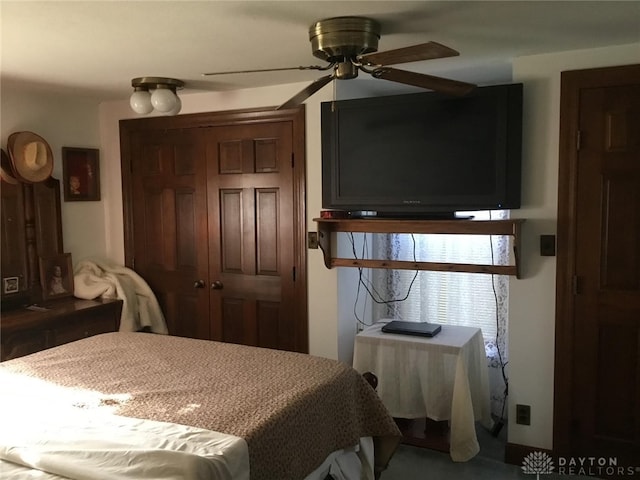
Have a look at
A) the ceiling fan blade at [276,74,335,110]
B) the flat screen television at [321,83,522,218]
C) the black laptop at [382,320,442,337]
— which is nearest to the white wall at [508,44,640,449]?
the flat screen television at [321,83,522,218]

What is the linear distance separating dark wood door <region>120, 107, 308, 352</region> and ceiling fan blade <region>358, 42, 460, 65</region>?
1390mm

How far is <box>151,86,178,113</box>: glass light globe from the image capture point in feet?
10.7

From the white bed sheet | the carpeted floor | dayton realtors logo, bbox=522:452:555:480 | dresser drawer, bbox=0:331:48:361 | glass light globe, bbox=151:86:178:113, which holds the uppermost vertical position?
glass light globe, bbox=151:86:178:113

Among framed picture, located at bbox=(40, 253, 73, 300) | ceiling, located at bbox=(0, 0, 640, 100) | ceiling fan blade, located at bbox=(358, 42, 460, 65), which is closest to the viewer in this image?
ceiling fan blade, located at bbox=(358, 42, 460, 65)

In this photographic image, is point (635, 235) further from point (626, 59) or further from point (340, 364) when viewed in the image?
point (340, 364)

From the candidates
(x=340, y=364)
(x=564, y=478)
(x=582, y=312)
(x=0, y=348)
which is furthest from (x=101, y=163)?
(x=564, y=478)

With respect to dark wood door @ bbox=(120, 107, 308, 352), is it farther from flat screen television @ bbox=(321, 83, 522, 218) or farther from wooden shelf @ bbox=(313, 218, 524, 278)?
flat screen television @ bbox=(321, 83, 522, 218)

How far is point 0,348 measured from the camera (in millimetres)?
3098

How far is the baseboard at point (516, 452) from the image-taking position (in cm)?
299

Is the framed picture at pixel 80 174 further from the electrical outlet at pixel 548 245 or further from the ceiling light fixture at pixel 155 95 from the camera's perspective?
the electrical outlet at pixel 548 245

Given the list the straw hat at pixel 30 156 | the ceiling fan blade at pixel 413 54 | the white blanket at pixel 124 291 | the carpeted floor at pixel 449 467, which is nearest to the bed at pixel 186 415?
the carpeted floor at pixel 449 467

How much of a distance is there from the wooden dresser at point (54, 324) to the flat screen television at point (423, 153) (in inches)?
65.5

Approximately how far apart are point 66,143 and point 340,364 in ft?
8.80

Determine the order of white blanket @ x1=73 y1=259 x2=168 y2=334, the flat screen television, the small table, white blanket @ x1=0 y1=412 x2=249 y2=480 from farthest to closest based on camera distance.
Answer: white blanket @ x1=73 y1=259 x2=168 y2=334 → the small table → the flat screen television → white blanket @ x1=0 y1=412 x2=249 y2=480
